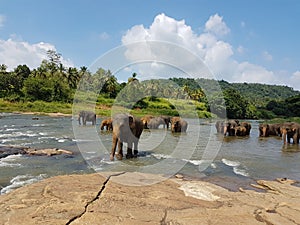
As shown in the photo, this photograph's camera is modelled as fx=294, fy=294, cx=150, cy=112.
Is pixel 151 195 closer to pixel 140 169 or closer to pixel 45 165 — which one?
pixel 140 169

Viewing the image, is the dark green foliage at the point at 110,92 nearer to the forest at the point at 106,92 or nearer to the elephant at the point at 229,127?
the forest at the point at 106,92

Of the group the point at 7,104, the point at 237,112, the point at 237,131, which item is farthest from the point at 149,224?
the point at 237,112

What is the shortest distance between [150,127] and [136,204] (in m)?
25.5

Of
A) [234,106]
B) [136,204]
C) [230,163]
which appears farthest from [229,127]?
[234,106]

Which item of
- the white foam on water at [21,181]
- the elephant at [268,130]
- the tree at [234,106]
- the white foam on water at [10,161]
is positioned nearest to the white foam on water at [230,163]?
the white foam on water at [21,181]

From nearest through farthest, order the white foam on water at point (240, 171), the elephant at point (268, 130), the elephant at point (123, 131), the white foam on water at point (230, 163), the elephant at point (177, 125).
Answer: the white foam on water at point (240, 171)
the elephant at point (123, 131)
the white foam on water at point (230, 163)
the elephant at point (177, 125)
the elephant at point (268, 130)

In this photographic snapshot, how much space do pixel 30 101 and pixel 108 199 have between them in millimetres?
60792

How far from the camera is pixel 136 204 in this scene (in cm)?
576

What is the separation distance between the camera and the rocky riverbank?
4.97 m

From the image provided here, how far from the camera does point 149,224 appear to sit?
4793 mm

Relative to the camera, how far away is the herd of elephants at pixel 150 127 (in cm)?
1199

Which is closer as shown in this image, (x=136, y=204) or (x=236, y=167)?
(x=136, y=204)

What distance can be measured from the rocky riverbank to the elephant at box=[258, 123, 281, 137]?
22.0 metres

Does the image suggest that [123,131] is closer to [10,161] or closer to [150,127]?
[10,161]
